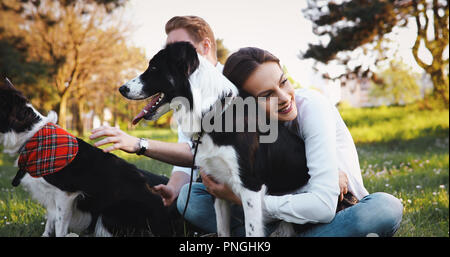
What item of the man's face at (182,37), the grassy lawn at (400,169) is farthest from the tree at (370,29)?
the man's face at (182,37)

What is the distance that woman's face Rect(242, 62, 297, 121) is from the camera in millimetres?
2357

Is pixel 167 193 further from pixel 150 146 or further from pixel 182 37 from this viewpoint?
pixel 182 37

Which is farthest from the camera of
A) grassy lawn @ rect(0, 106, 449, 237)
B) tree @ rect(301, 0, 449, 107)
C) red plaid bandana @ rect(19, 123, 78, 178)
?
tree @ rect(301, 0, 449, 107)

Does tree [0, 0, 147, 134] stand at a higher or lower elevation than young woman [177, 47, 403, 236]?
higher

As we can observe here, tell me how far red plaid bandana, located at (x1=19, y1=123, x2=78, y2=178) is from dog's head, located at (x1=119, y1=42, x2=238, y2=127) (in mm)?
841

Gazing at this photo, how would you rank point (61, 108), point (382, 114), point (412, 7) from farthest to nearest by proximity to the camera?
1. point (61, 108)
2. point (382, 114)
3. point (412, 7)

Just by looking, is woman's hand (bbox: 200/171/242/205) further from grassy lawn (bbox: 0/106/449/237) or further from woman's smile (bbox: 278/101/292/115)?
grassy lawn (bbox: 0/106/449/237)

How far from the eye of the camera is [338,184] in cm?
231

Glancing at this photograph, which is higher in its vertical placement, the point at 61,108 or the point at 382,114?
the point at 61,108

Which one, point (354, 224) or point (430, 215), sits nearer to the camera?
point (354, 224)

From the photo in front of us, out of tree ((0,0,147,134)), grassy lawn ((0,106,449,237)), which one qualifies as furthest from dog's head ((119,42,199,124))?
tree ((0,0,147,134))
